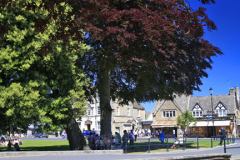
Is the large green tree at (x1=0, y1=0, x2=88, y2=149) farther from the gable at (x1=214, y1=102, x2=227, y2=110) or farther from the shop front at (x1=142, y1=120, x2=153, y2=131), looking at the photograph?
the shop front at (x1=142, y1=120, x2=153, y2=131)

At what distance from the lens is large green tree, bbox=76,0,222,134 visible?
15.5 metres

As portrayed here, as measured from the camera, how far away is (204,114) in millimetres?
57500

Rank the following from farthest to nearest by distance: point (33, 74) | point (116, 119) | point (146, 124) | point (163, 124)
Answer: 1. point (146, 124)
2. point (116, 119)
3. point (163, 124)
4. point (33, 74)

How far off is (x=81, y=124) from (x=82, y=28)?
51.5 metres

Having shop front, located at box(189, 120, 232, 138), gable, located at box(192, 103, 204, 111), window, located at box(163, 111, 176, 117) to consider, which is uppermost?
gable, located at box(192, 103, 204, 111)

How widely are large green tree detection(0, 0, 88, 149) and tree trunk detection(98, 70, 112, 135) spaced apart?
3600 mm

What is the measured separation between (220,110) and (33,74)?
50.0 meters

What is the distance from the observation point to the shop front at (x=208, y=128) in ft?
169

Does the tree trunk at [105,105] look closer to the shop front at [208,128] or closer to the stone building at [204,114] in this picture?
the stone building at [204,114]

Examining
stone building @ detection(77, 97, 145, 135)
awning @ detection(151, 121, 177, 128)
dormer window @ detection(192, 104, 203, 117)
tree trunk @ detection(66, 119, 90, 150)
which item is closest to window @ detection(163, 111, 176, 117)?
awning @ detection(151, 121, 177, 128)

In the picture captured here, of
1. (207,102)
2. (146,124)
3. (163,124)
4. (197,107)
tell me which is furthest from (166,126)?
(146,124)

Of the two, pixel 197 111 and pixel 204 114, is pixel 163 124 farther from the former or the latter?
pixel 204 114

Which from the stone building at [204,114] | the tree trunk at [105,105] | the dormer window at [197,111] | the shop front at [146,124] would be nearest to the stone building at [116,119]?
→ the shop front at [146,124]

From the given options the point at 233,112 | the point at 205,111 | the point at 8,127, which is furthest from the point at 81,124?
the point at 8,127
